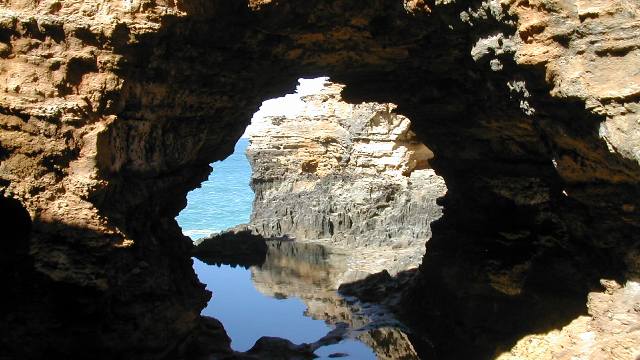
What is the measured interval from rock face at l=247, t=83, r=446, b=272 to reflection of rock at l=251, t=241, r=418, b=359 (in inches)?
55.4

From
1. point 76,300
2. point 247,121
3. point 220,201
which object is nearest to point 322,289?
point 247,121

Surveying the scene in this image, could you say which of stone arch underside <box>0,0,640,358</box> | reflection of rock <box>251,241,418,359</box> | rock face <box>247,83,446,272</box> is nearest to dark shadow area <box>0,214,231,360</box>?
stone arch underside <box>0,0,640,358</box>

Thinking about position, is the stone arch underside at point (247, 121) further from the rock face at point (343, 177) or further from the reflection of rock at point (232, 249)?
the reflection of rock at point (232, 249)

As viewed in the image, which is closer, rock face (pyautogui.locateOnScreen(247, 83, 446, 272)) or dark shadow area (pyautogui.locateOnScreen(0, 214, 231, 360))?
dark shadow area (pyautogui.locateOnScreen(0, 214, 231, 360))

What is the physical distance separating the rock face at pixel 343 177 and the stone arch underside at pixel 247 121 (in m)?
7.77

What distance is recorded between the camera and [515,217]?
29.4 ft

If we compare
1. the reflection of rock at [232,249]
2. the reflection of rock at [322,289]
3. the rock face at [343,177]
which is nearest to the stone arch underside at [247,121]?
the reflection of rock at [322,289]

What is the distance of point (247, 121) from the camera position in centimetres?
944

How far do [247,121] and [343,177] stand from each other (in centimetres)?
1124

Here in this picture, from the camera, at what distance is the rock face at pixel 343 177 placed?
18.1 meters

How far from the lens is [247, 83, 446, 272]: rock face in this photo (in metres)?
18.1

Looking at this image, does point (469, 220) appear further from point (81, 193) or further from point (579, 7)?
point (81, 193)

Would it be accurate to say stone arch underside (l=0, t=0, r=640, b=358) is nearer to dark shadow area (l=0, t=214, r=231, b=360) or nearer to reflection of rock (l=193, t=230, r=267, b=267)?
dark shadow area (l=0, t=214, r=231, b=360)

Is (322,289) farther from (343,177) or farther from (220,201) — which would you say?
(220,201)
